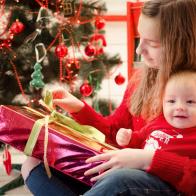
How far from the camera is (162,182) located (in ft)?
A: 2.82

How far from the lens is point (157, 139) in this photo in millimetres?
949

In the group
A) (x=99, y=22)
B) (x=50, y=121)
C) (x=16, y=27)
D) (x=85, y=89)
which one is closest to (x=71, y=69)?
(x=85, y=89)

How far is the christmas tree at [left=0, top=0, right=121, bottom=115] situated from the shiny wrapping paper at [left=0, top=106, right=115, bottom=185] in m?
0.77

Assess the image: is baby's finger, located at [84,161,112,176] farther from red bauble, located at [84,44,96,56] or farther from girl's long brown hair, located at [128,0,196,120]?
red bauble, located at [84,44,96,56]

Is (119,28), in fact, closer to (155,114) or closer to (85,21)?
(85,21)

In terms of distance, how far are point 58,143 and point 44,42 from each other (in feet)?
3.38

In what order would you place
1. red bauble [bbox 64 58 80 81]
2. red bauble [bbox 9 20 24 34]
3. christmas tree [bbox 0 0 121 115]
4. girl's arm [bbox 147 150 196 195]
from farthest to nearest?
1. red bauble [bbox 64 58 80 81]
2. christmas tree [bbox 0 0 121 115]
3. red bauble [bbox 9 20 24 34]
4. girl's arm [bbox 147 150 196 195]

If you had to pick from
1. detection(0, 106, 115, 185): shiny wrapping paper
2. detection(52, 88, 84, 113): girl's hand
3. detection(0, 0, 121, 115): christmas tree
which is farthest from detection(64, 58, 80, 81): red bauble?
detection(0, 106, 115, 185): shiny wrapping paper

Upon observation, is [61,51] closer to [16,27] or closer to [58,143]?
[16,27]

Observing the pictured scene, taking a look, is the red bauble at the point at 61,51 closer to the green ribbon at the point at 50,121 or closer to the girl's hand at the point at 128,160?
the green ribbon at the point at 50,121

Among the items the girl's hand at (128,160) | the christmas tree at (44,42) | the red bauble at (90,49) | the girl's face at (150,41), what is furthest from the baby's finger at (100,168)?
the red bauble at (90,49)

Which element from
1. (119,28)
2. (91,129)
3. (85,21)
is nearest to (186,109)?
(91,129)

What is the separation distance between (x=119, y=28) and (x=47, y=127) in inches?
88.7

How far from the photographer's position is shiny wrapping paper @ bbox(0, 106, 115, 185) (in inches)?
37.9
